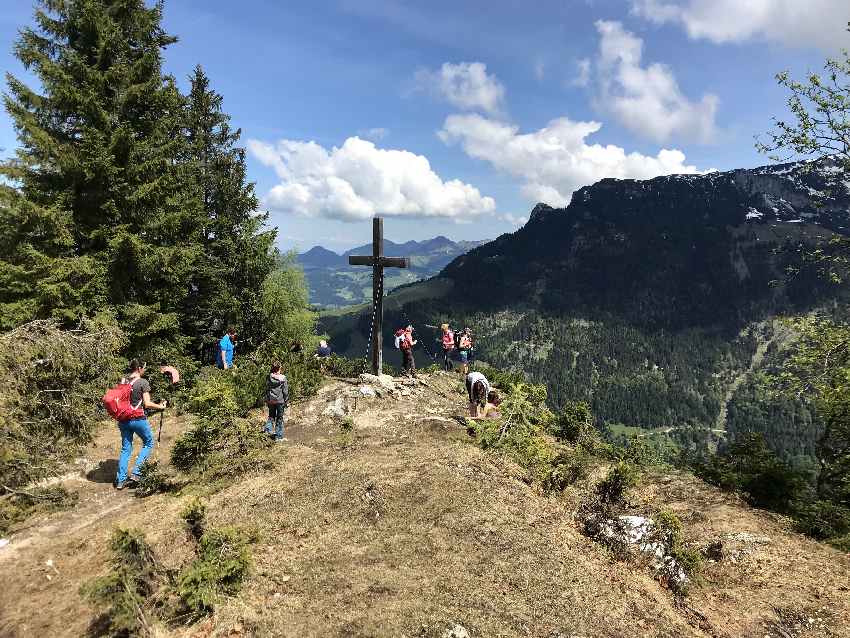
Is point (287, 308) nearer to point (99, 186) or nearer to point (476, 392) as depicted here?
point (99, 186)

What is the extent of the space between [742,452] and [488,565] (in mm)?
9503

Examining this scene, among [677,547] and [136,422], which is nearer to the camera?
[677,547]

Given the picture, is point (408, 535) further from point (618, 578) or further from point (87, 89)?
point (87, 89)

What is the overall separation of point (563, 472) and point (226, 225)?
70.8ft

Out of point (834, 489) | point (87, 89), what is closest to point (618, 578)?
point (834, 489)

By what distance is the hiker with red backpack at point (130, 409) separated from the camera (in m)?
9.80

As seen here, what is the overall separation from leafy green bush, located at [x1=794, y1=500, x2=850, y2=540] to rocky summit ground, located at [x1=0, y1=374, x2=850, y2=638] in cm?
44

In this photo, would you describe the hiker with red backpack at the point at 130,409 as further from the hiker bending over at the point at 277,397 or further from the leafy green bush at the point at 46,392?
the hiker bending over at the point at 277,397

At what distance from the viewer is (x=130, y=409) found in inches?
391

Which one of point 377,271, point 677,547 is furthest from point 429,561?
point 377,271

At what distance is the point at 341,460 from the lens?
10.8m

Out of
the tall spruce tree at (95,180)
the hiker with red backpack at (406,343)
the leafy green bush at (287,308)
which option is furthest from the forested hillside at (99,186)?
the hiker with red backpack at (406,343)

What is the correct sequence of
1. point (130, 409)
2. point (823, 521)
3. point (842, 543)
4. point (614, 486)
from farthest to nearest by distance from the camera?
point (130, 409) < point (823, 521) < point (614, 486) < point (842, 543)

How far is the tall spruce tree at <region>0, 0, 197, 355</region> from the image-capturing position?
15070 mm
